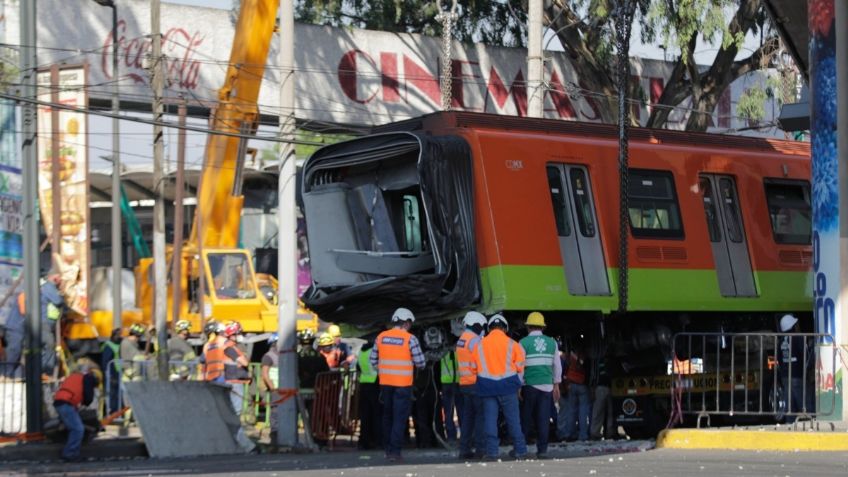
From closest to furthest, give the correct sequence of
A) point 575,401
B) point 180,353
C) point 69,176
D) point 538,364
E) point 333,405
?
1. point 538,364
2. point 575,401
3. point 333,405
4. point 180,353
5. point 69,176

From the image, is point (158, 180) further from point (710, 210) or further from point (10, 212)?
point (710, 210)

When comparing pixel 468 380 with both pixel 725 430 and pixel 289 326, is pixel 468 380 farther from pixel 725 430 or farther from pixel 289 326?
pixel 289 326

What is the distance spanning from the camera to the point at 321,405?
2117 centimetres

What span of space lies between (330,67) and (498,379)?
20665 mm

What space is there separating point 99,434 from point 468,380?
6614 mm

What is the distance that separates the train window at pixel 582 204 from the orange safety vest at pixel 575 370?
6.46 feet

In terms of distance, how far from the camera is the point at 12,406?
762 inches

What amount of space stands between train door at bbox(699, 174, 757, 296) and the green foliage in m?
12.7

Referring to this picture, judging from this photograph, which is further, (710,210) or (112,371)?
(112,371)

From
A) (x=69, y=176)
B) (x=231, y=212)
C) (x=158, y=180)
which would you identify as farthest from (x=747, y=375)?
(x=69, y=176)

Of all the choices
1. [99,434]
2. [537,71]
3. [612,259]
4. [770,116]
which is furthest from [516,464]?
[770,116]

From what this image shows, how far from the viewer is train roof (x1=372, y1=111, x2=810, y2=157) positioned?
19047 millimetres

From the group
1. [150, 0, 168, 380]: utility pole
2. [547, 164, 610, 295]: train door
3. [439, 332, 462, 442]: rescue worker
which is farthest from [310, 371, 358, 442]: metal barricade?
[150, 0, 168, 380]: utility pole

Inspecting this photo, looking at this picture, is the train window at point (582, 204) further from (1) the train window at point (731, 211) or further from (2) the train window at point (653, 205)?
(1) the train window at point (731, 211)
